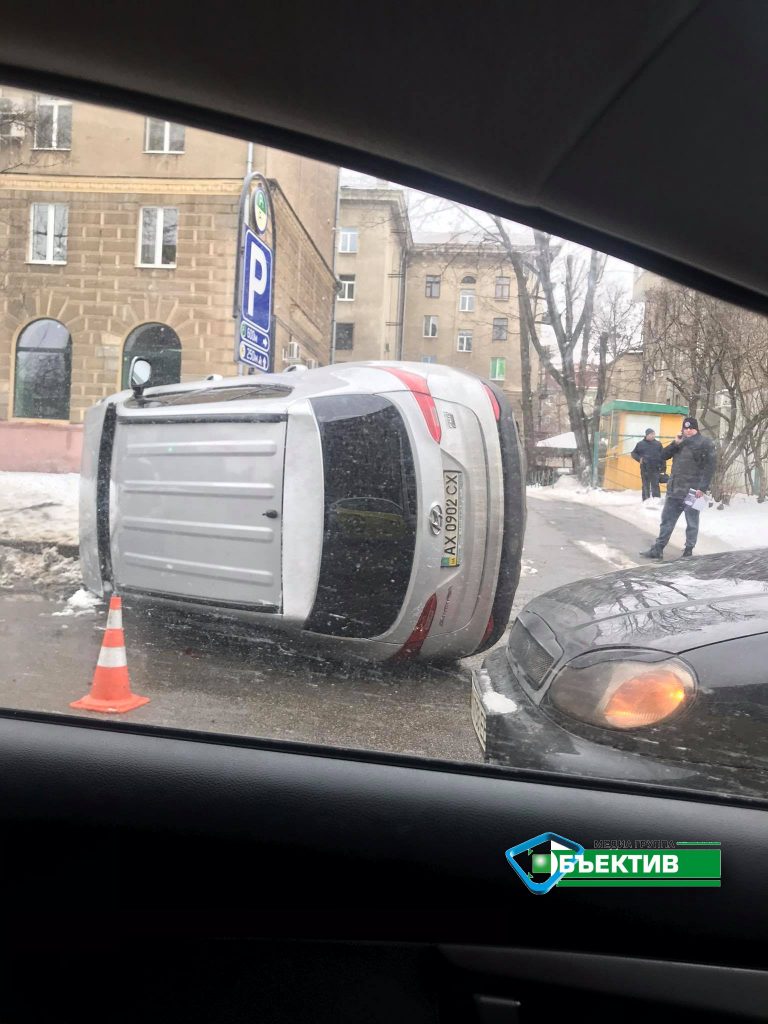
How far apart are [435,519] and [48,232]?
1.22 meters

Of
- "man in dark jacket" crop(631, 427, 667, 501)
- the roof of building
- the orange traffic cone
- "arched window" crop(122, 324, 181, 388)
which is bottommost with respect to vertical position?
the orange traffic cone

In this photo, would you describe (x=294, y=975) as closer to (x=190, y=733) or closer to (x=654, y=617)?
(x=190, y=733)

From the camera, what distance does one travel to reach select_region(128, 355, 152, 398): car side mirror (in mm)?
2102

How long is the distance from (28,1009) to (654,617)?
1.57 meters

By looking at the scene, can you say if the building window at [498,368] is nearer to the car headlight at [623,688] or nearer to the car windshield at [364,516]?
the car windshield at [364,516]

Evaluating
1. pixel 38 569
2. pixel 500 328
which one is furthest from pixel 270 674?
pixel 500 328

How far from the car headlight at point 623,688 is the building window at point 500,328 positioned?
2.56ft

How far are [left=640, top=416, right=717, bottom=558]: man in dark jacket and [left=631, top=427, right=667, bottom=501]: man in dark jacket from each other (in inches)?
0.8

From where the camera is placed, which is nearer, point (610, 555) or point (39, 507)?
point (610, 555)

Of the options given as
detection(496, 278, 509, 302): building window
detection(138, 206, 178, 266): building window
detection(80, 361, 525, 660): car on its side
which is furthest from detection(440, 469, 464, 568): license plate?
detection(138, 206, 178, 266): building window

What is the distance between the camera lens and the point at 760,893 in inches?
65.7

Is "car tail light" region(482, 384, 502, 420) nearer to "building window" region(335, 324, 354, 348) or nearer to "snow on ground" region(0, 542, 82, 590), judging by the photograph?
"building window" region(335, 324, 354, 348)

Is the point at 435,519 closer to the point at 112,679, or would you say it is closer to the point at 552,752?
the point at 552,752

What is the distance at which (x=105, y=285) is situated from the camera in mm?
2160
